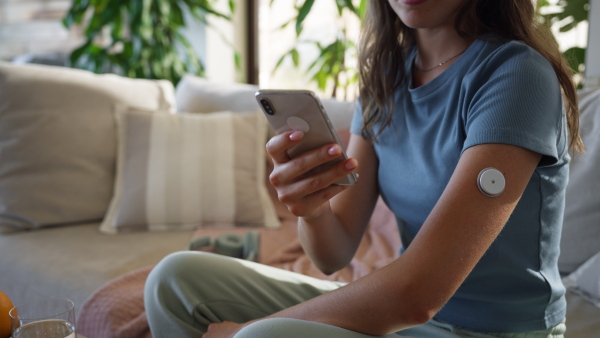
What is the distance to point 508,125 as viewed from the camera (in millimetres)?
746

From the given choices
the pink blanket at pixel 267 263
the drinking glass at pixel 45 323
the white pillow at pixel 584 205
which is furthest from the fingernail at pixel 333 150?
the white pillow at pixel 584 205

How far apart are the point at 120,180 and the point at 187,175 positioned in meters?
0.22

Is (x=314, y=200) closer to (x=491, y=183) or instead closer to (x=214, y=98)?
(x=491, y=183)

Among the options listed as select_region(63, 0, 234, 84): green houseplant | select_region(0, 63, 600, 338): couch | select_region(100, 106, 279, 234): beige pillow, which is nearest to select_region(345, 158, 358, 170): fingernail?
select_region(0, 63, 600, 338): couch

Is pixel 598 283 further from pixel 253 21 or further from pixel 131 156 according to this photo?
pixel 253 21

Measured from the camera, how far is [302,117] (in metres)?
0.84

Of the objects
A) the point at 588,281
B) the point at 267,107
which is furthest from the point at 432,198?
the point at 588,281

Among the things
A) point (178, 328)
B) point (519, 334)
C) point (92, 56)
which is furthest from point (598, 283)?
point (92, 56)

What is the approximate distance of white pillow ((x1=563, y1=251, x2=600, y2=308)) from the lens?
4.10 ft

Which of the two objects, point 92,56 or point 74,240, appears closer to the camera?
point 74,240

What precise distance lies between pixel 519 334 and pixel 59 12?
3464 millimetres

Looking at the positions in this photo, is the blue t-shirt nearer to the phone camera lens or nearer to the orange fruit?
the phone camera lens

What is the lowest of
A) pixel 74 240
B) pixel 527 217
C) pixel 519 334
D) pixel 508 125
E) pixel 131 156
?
pixel 74 240

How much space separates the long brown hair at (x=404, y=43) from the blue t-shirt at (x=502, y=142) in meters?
0.05
